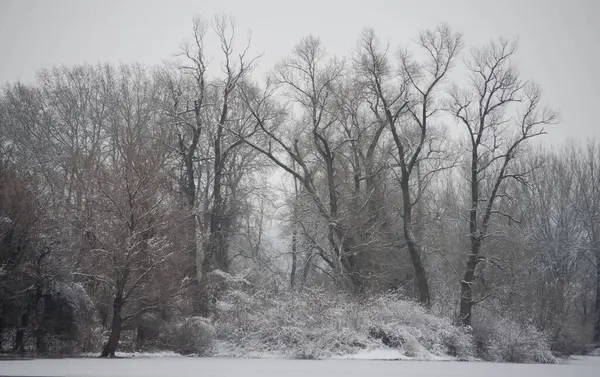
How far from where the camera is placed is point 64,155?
1245 inches

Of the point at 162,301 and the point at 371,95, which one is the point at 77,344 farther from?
the point at 371,95

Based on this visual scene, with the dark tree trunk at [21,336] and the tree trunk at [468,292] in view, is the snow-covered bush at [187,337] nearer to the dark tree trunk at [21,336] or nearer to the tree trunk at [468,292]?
the dark tree trunk at [21,336]

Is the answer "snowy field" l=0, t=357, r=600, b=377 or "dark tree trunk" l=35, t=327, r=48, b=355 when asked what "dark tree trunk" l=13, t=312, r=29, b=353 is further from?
"snowy field" l=0, t=357, r=600, b=377

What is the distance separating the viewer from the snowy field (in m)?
13.2

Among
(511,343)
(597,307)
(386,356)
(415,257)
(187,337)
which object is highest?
(415,257)

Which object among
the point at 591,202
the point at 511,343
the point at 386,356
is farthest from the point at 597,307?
the point at 386,356

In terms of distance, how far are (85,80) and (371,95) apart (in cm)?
1993

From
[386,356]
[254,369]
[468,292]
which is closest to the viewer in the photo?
[254,369]

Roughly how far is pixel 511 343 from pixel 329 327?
790 centimetres

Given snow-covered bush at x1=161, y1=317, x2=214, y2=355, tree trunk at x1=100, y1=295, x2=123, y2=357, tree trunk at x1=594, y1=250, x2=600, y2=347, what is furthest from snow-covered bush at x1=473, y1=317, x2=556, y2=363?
tree trunk at x1=594, y1=250, x2=600, y2=347

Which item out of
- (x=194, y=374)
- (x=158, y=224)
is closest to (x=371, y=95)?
(x=158, y=224)

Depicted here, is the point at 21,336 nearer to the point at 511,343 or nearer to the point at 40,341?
the point at 40,341

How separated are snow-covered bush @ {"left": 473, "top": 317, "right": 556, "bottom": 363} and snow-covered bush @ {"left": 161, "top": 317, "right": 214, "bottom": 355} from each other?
1146 cm

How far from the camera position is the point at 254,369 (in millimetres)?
14766
